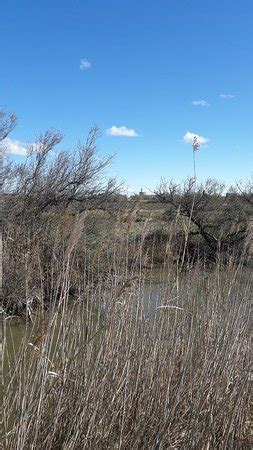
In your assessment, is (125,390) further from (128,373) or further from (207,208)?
(207,208)

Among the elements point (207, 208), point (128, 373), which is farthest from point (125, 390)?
point (207, 208)

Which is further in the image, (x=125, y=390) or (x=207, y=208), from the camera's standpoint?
(x=207, y=208)

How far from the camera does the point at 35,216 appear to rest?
10.4 metres

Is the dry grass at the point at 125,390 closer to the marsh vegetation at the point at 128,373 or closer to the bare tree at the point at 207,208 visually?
the marsh vegetation at the point at 128,373

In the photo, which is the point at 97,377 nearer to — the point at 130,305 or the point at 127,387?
the point at 127,387

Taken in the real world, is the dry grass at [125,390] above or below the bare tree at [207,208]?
below

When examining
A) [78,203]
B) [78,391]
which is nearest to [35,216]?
[78,203]

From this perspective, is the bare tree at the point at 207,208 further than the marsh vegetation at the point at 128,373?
Yes

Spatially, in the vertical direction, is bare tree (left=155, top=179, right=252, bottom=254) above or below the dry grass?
above

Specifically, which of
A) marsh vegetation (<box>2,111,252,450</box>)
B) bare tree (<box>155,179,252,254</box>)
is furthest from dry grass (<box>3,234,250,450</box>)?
bare tree (<box>155,179,252,254</box>)

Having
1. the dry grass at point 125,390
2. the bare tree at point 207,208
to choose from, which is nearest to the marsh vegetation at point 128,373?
the dry grass at point 125,390

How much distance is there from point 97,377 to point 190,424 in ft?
1.81

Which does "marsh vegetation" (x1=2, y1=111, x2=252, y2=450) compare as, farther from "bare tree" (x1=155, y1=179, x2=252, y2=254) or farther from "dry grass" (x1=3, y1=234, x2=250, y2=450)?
"bare tree" (x1=155, y1=179, x2=252, y2=254)

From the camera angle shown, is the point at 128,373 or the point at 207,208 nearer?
the point at 128,373
